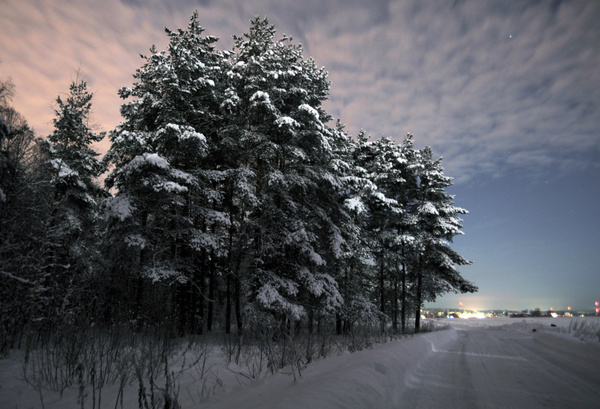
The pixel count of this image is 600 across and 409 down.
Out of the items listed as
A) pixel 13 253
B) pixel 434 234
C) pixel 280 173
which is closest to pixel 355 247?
pixel 280 173

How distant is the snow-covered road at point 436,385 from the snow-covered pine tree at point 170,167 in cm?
698

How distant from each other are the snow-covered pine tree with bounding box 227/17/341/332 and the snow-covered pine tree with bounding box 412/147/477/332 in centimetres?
1085

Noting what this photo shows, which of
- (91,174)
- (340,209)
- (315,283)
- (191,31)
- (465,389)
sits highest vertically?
(191,31)

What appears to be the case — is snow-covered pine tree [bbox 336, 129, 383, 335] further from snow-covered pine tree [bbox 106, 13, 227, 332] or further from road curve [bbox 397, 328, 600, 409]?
snow-covered pine tree [bbox 106, 13, 227, 332]

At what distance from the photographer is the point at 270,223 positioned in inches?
492

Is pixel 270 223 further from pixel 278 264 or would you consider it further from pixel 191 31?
pixel 191 31

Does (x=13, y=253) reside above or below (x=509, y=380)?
above

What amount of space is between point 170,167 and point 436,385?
10638mm

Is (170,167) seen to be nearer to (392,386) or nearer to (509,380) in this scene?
(392,386)

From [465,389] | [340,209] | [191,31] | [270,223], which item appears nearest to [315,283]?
[270,223]

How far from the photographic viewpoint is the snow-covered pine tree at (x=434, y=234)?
2119cm

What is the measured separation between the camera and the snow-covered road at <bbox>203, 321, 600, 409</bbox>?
12.7 ft

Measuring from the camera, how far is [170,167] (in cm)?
1101

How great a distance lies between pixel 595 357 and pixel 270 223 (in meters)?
10.4
